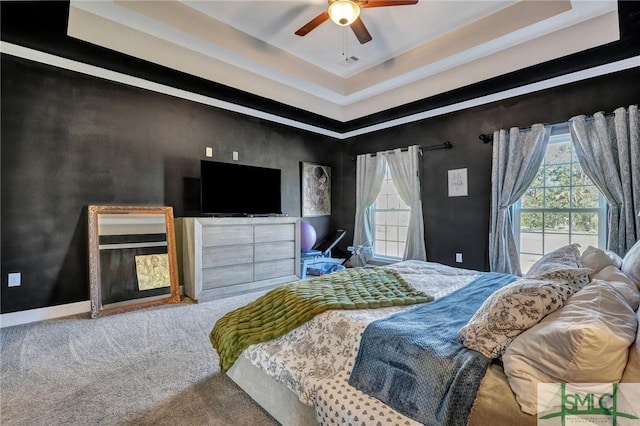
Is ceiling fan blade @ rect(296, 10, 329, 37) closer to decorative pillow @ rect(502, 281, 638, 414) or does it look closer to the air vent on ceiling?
the air vent on ceiling

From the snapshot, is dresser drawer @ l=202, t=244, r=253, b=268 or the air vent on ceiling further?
the air vent on ceiling

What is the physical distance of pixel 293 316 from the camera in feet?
5.58

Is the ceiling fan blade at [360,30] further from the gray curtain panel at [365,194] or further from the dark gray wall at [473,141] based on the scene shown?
the gray curtain panel at [365,194]

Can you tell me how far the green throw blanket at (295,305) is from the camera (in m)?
1.69

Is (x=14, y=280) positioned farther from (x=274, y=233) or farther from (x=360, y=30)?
(x=360, y=30)

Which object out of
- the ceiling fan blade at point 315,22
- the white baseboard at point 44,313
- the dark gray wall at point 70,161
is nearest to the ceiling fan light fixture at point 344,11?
the ceiling fan blade at point 315,22

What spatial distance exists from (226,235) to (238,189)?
2.43 feet

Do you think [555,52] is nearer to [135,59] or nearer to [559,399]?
[559,399]

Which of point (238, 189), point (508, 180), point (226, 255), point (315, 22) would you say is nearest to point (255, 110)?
point (238, 189)

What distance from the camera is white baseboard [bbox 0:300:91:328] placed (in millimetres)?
2898

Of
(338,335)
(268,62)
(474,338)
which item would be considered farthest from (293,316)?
(268,62)

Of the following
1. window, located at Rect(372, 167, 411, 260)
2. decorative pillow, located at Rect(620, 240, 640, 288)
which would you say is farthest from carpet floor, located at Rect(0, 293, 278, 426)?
window, located at Rect(372, 167, 411, 260)

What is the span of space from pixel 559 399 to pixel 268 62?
393 centimetres

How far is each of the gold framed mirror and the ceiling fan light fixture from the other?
116 inches
